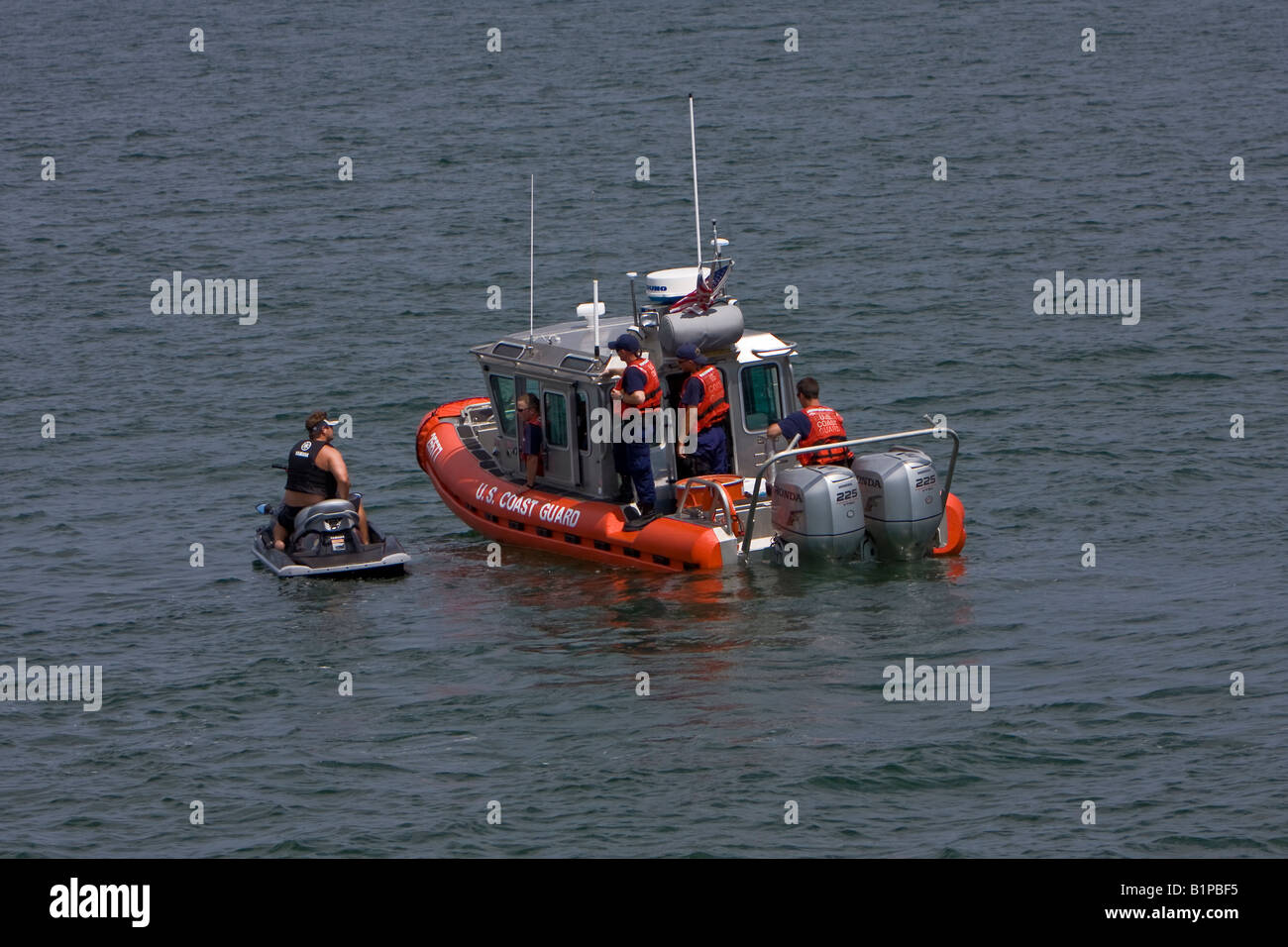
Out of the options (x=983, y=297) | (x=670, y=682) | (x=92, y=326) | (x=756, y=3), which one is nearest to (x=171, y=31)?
(x=756, y=3)

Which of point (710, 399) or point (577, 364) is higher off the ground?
point (577, 364)

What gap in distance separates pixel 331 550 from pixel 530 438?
6.61 feet

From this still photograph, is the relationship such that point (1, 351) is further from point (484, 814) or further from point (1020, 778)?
point (1020, 778)

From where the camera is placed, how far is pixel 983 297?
2692 cm

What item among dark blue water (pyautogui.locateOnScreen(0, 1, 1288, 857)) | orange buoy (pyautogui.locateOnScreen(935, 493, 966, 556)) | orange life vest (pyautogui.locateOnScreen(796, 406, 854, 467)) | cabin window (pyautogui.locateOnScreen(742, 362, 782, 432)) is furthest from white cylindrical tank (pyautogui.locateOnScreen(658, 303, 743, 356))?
orange buoy (pyautogui.locateOnScreen(935, 493, 966, 556))

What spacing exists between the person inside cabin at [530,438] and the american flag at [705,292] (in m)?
1.63

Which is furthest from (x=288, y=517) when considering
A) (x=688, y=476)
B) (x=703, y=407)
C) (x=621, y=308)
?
(x=621, y=308)

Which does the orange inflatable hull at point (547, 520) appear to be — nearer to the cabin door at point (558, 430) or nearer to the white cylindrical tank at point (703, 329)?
the cabin door at point (558, 430)

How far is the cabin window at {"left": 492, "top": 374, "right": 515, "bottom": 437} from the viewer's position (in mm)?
16797

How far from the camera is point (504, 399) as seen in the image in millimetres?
16875

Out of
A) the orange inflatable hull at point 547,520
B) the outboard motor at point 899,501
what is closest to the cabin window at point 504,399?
the orange inflatable hull at point 547,520

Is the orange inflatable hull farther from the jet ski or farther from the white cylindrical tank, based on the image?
the white cylindrical tank

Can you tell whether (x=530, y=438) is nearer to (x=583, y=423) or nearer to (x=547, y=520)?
(x=583, y=423)

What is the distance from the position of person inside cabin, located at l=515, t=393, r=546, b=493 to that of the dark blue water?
78 cm
